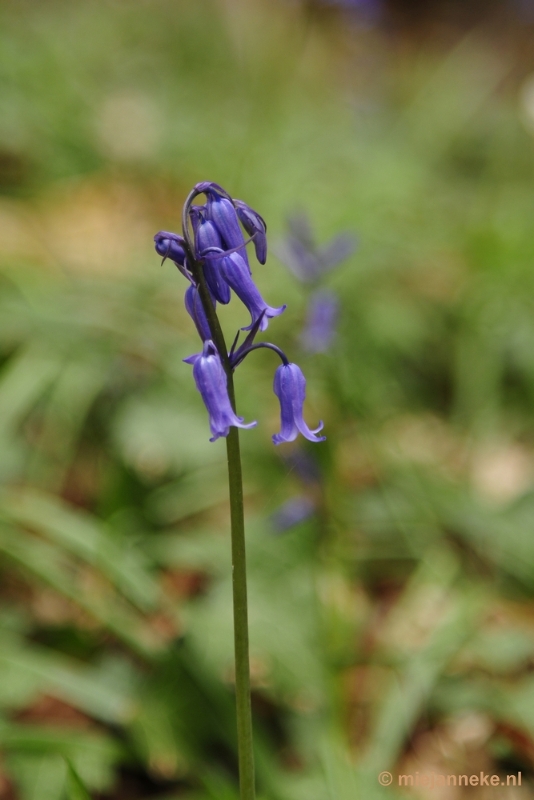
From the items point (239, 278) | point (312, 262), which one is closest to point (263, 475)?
point (312, 262)

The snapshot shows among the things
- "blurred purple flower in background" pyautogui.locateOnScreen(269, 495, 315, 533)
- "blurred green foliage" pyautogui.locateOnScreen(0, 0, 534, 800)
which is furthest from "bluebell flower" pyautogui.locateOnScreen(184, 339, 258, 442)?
"blurred purple flower in background" pyautogui.locateOnScreen(269, 495, 315, 533)

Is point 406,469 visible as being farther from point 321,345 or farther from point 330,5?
point 330,5

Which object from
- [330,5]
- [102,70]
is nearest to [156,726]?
[330,5]

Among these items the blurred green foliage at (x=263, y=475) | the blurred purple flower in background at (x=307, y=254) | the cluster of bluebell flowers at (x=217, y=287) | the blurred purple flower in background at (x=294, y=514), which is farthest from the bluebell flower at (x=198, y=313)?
the blurred purple flower in background at (x=307, y=254)

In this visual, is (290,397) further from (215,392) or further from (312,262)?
(312,262)

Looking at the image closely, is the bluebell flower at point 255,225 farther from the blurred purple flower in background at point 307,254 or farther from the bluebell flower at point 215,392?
the blurred purple flower in background at point 307,254
